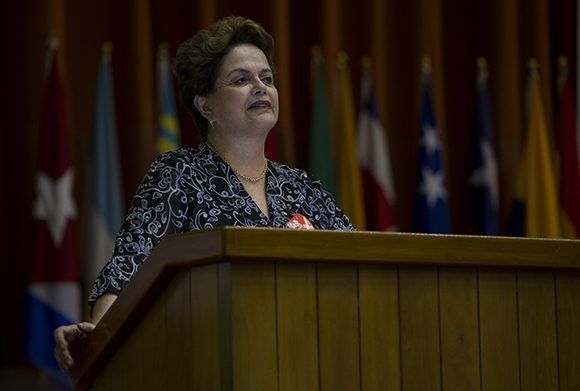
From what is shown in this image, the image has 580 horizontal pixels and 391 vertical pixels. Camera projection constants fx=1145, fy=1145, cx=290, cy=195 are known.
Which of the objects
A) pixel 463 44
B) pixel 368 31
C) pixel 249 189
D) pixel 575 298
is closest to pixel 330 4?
pixel 368 31

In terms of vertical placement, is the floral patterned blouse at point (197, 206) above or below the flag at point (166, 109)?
below

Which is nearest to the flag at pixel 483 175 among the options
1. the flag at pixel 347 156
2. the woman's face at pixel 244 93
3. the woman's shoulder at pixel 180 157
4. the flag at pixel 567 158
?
the flag at pixel 567 158

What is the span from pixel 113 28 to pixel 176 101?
0.54 m

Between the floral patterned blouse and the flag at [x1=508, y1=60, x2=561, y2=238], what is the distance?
365 cm

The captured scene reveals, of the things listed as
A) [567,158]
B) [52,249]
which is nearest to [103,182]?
[52,249]

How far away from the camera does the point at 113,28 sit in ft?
21.1

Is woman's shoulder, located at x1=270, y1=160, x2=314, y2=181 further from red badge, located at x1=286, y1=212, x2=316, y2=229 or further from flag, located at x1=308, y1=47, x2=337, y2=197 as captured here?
flag, located at x1=308, y1=47, x2=337, y2=197

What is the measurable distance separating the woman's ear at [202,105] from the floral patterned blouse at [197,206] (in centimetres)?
13

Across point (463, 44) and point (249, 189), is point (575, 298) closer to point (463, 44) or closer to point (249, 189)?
point (249, 189)

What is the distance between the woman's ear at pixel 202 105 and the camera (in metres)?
3.55

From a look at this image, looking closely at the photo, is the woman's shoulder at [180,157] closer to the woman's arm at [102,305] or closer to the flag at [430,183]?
the woman's arm at [102,305]

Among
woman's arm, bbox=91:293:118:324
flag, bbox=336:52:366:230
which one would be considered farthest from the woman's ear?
flag, bbox=336:52:366:230

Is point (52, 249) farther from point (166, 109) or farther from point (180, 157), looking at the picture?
point (180, 157)

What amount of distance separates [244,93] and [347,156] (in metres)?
3.24
